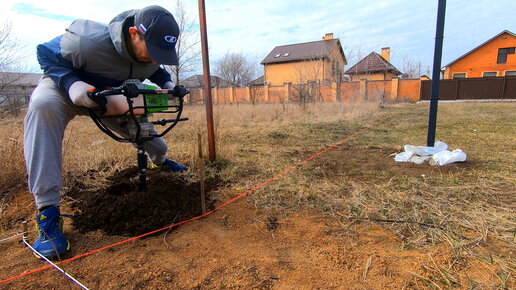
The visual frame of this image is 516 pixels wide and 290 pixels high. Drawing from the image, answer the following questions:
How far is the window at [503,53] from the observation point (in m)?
23.3

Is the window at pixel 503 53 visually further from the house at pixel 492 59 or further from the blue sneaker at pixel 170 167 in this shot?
the blue sneaker at pixel 170 167

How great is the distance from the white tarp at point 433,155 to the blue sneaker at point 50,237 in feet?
9.57

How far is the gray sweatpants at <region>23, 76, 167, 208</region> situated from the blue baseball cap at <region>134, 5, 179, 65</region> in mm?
611

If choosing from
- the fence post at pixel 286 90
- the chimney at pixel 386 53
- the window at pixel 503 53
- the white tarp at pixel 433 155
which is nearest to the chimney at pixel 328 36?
the chimney at pixel 386 53

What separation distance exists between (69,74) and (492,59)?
31928mm

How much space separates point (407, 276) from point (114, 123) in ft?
6.68

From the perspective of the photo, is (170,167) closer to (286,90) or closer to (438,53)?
(438,53)

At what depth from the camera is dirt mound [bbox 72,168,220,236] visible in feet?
5.22

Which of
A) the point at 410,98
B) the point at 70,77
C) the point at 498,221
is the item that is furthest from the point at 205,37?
the point at 410,98

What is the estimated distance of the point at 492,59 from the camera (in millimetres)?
24047

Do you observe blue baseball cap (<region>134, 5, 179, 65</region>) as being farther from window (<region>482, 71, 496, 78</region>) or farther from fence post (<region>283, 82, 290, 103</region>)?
window (<region>482, 71, 496, 78</region>)

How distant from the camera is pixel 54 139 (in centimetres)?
150

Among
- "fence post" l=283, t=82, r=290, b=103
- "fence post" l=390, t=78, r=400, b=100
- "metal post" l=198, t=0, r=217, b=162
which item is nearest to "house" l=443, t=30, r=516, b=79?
"fence post" l=390, t=78, r=400, b=100

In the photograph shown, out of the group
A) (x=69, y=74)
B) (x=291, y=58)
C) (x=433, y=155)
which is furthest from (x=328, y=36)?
(x=69, y=74)
